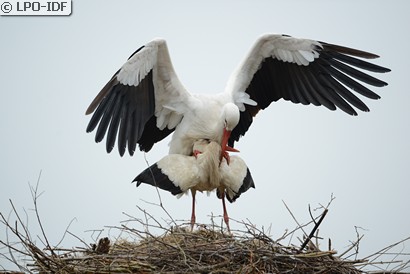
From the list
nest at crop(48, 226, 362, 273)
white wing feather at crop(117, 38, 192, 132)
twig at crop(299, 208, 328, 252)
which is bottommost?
nest at crop(48, 226, 362, 273)

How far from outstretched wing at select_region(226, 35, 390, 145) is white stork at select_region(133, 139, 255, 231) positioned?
2.47 ft

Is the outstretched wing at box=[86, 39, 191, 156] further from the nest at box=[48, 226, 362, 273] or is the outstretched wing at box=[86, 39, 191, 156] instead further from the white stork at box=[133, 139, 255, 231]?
the nest at box=[48, 226, 362, 273]

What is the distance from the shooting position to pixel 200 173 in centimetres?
508

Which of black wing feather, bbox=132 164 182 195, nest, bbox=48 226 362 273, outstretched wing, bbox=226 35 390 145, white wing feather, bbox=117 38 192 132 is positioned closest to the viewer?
nest, bbox=48 226 362 273

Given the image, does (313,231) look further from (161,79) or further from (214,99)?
(161,79)

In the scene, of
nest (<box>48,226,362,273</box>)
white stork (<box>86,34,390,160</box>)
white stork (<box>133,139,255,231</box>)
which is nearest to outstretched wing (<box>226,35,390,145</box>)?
white stork (<box>86,34,390,160</box>)

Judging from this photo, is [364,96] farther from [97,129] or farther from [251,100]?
[97,129]

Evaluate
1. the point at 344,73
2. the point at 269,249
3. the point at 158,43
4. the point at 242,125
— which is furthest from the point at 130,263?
the point at 344,73

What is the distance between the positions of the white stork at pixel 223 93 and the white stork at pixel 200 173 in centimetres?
15

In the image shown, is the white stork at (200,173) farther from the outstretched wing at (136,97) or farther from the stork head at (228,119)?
the outstretched wing at (136,97)

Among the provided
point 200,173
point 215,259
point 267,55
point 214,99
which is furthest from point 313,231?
point 267,55

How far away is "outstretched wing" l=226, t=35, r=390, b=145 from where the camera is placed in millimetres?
5734

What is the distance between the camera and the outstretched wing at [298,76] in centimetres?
573

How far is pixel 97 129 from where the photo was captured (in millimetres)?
5344
